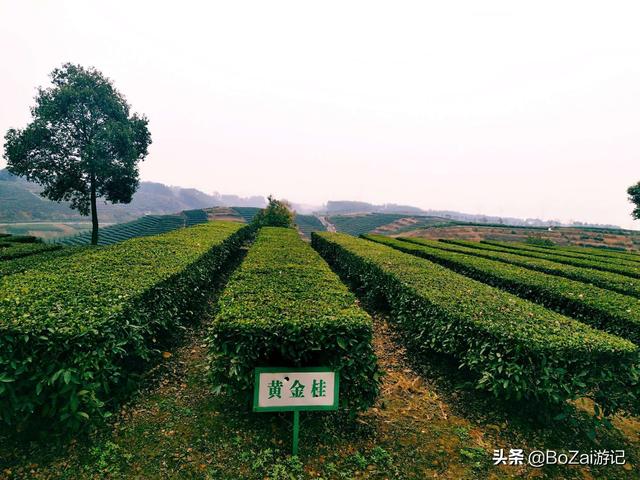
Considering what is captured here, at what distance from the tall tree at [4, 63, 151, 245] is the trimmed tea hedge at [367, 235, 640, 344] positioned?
1917 cm

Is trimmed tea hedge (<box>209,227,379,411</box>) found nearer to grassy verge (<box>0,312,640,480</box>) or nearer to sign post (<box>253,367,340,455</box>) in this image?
sign post (<box>253,367,340,455</box>)

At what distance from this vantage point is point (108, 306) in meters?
3.98

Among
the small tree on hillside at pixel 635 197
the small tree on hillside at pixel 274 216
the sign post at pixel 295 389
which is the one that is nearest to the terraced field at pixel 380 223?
the small tree on hillside at pixel 635 197

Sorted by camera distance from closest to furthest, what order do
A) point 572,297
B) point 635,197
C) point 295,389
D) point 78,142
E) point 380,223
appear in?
point 295,389 < point 572,297 < point 78,142 < point 635,197 < point 380,223

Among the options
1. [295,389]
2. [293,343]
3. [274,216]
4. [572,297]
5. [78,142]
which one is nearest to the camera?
[295,389]

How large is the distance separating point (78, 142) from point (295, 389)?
21.0 metres

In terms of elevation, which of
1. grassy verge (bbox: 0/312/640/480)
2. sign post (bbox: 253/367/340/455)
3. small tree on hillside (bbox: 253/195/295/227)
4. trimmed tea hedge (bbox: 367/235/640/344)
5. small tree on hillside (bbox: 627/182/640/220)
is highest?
small tree on hillside (bbox: 627/182/640/220)

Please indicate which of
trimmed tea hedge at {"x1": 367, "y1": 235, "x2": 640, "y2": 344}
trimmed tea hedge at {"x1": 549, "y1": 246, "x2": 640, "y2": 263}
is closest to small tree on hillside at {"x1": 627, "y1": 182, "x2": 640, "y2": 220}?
trimmed tea hedge at {"x1": 549, "y1": 246, "x2": 640, "y2": 263}

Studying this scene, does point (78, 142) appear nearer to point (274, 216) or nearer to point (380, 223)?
point (274, 216)

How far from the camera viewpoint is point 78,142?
18.0m

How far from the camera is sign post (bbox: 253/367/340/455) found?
3422mm

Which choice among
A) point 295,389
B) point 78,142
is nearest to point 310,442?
point 295,389

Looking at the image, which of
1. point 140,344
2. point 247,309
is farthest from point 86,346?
point 247,309

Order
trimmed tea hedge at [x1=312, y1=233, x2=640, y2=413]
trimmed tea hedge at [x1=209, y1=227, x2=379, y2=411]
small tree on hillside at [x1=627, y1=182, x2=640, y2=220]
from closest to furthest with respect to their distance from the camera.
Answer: trimmed tea hedge at [x1=209, y1=227, x2=379, y2=411], trimmed tea hedge at [x1=312, y1=233, x2=640, y2=413], small tree on hillside at [x1=627, y1=182, x2=640, y2=220]
